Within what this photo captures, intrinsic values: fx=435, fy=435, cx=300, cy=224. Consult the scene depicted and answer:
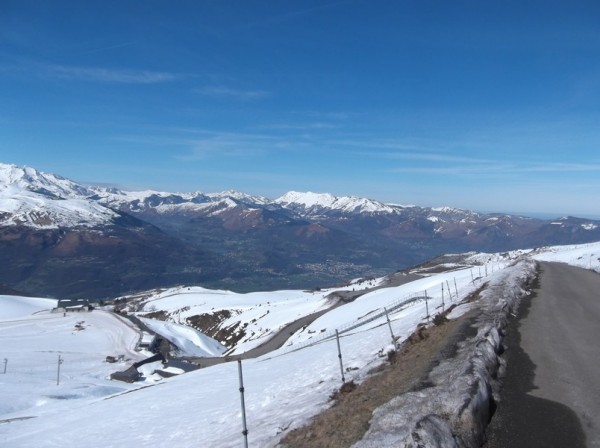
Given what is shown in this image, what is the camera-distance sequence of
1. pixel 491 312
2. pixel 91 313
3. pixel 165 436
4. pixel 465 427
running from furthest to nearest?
pixel 91 313, pixel 491 312, pixel 165 436, pixel 465 427

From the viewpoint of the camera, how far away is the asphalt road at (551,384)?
7891 millimetres

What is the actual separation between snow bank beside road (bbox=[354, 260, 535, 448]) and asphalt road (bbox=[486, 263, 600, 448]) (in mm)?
419

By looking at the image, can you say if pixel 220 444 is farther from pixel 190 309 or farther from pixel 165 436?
pixel 190 309

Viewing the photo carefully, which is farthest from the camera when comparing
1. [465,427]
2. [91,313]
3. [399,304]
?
[91,313]

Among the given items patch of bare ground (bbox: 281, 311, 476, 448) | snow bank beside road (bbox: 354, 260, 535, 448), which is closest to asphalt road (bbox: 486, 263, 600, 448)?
snow bank beside road (bbox: 354, 260, 535, 448)

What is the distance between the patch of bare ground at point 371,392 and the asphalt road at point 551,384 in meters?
1.73

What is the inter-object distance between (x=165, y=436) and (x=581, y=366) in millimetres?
12895

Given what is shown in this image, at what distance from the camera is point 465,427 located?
25.1ft

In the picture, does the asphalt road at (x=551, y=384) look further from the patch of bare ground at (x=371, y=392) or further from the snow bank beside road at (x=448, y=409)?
the patch of bare ground at (x=371, y=392)

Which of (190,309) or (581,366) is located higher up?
(581,366)

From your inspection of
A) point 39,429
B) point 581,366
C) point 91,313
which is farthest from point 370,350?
point 91,313

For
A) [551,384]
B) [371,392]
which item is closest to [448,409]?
[371,392]

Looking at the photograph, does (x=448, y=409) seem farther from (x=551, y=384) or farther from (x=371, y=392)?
(x=551, y=384)

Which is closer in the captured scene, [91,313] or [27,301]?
[91,313]
